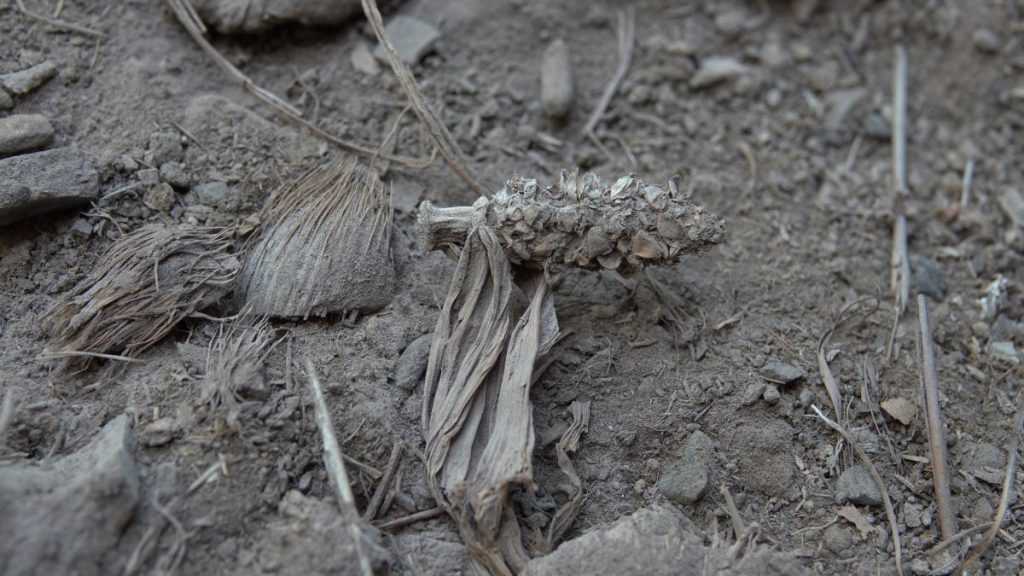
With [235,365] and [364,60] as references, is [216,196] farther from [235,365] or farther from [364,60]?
[364,60]

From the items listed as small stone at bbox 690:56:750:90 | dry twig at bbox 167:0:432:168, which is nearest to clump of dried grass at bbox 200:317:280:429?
dry twig at bbox 167:0:432:168

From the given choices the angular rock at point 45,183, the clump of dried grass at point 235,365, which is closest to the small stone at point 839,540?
the clump of dried grass at point 235,365

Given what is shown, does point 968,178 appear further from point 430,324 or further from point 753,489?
point 430,324

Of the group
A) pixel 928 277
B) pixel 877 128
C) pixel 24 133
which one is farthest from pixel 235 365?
pixel 877 128

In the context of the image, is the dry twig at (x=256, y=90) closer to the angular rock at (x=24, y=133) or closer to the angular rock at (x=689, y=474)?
the angular rock at (x=24, y=133)

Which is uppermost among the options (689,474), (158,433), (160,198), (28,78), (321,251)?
(28,78)

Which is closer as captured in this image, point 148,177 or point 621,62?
point 148,177
